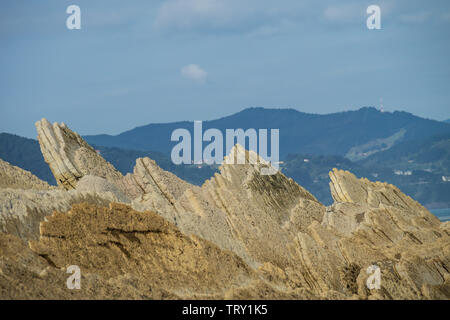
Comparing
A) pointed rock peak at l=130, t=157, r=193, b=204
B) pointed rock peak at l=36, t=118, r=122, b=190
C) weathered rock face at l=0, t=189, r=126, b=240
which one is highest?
pointed rock peak at l=36, t=118, r=122, b=190

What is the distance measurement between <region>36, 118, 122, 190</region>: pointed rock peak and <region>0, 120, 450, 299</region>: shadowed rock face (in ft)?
0.15

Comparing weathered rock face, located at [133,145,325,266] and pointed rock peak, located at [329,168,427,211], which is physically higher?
pointed rock peak, located at [329,168,427,211]

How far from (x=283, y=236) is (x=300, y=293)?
212 inches

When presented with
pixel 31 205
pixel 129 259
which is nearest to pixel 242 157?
pixel 129 259

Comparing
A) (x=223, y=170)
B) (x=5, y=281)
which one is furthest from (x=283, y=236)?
(x=5, y=281)

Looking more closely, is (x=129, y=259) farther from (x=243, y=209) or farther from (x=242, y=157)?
(x=242, y=157)

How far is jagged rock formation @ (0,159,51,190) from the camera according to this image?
2298 cm

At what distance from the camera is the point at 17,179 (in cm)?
2375

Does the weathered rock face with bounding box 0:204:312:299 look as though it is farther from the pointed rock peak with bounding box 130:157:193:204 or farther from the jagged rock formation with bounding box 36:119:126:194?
the jagged rock formation with bounding box 36:119:126:194

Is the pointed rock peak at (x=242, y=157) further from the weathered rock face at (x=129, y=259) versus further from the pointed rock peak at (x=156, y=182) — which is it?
the weathered rock face at (x=129, y=259)

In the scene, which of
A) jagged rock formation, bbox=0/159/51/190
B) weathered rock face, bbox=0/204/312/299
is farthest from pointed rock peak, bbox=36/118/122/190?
weathered rock face, bbox=0/204/312/299
